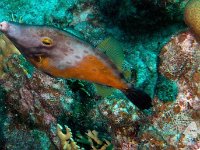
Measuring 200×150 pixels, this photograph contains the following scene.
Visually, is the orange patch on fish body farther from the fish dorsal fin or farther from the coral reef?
the coral reef

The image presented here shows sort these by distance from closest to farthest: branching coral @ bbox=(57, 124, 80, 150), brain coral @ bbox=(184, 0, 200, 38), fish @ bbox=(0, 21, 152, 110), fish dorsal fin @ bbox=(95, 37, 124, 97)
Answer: fish @ bbox=(0, 21, 152, 110), fish dorsal fin @ bbox=(95, 37, 124, 97), brain coral @ bbox=(184, 0, 200, 38), branching coral @ bbox=(57, 124, 80, 150)

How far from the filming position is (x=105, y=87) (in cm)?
243

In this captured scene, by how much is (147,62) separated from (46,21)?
278cm

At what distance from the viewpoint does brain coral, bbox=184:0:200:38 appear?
362 centimetres

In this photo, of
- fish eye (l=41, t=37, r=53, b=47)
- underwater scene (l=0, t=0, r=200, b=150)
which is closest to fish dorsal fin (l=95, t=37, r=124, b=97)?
underwater scene (l=0, t=0, r=200, b=150)

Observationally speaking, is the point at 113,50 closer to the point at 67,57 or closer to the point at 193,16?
the point at 67,57

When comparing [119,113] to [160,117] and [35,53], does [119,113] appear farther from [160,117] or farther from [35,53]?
[35,53]

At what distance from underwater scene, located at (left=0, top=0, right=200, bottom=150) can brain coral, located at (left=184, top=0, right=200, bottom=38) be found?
13mm

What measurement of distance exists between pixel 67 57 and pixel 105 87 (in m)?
0.43

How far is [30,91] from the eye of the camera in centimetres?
437

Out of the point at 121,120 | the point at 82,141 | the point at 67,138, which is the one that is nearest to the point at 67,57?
the point at 121,120

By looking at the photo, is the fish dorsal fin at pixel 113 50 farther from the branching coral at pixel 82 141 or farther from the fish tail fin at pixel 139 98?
the branching coral at pixel 82 141

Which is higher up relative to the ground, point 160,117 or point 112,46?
point 112,46

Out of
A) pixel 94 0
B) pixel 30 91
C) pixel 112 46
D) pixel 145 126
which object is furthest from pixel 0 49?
pixel 112 46
